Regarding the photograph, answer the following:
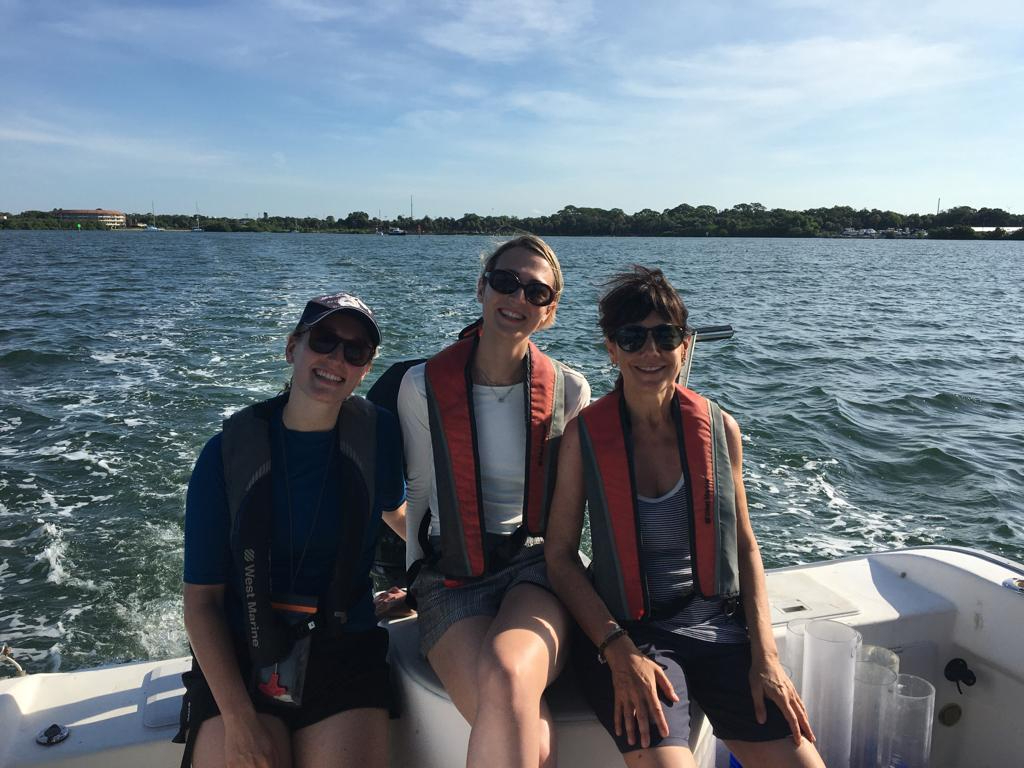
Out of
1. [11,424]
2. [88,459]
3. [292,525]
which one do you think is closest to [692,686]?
[292,525]

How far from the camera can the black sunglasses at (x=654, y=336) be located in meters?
1.94

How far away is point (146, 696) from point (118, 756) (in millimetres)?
168

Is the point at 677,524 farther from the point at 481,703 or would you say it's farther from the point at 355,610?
the point at 355,610

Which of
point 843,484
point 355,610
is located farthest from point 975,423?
point 355,610

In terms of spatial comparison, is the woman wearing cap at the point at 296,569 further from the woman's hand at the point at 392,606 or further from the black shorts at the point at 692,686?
the black shorts at the point at 692,686

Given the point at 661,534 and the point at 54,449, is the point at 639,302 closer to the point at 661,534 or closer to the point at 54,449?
the point at 661,534

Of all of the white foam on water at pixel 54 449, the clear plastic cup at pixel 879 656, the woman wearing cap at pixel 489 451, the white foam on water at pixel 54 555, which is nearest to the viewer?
the woman wearing cap at pixel 489 451

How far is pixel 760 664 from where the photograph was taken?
1821 mm

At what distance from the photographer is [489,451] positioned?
216 cm

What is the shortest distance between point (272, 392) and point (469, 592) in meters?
6.48

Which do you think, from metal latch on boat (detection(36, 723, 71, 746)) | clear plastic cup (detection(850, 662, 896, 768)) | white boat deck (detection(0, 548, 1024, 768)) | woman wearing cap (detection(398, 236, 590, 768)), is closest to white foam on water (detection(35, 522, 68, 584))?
white boat deck (detection(0, 548, 1024, 768))

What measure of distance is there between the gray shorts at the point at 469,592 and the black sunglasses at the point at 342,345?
66cm

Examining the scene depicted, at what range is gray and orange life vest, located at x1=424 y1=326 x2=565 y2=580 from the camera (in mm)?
2078

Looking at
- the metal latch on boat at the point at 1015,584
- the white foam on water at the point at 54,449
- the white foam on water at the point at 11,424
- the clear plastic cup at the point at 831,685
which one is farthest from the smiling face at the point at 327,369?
the white foam on water at the point at 11,424
